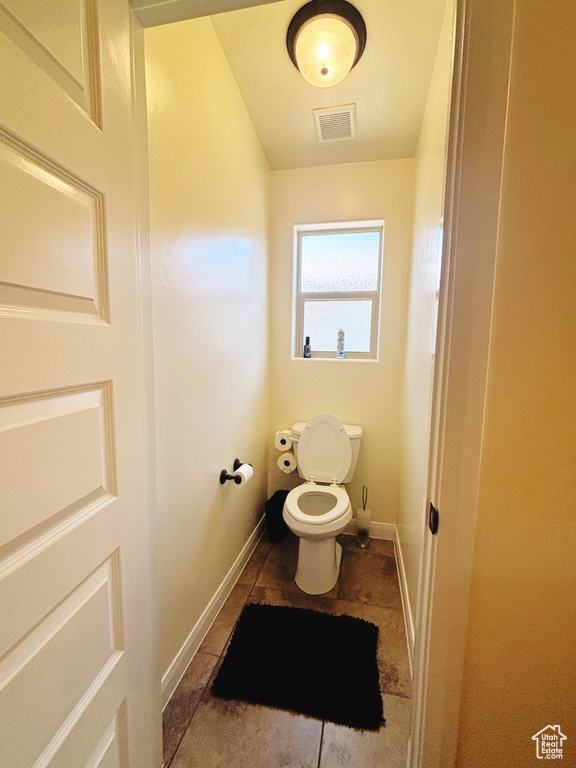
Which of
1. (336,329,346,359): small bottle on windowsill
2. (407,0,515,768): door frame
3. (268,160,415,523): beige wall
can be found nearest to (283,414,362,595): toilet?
(268,160,415,523): beige wall

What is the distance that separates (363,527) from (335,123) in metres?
2.43

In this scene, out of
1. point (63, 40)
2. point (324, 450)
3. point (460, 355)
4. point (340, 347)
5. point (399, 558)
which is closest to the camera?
point (63, 40)

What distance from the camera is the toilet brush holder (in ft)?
6.67

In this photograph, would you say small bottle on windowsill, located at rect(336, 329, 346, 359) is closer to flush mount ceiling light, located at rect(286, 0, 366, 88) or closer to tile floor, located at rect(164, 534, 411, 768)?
flush mount ceiling light, located at rect(286, 0, 366, 88)

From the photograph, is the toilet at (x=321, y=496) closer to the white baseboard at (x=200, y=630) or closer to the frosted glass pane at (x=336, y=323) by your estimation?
the white baseboard at (x=200, y=630)

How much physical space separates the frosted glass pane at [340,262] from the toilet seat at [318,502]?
136cm

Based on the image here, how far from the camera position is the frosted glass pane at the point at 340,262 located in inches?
83.2

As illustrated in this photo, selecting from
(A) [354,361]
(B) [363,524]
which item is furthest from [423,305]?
(B) [363,524]

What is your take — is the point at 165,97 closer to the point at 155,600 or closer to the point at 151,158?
the point at 151,158

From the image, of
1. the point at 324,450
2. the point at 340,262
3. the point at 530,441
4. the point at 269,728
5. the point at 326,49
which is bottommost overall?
the point at 269,728

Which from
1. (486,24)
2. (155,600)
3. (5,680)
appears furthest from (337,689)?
(486,24)

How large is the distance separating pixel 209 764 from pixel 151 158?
184 cm

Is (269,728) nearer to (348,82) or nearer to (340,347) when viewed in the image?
(340,347)

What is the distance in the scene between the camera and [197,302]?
3.91 ft
